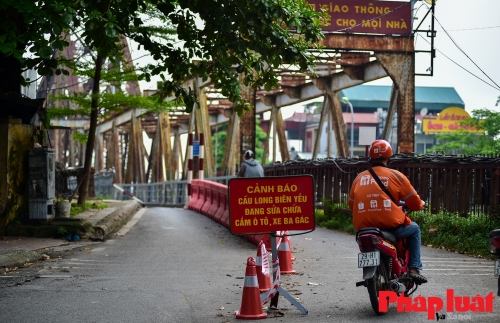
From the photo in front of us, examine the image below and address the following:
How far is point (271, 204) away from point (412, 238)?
4.69 feet

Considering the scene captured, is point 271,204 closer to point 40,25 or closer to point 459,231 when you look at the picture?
point 40,25

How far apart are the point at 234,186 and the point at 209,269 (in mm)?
3630

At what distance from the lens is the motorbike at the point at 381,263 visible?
7.55m

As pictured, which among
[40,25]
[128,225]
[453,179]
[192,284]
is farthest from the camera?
[128,225]

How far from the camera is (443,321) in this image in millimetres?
7266

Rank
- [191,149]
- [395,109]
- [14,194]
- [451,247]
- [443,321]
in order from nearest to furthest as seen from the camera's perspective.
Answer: [443,321], [451,247], [14,194], [395,109], [191,149]

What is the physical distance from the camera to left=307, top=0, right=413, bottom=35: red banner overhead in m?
25.6

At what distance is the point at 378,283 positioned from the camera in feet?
25.1

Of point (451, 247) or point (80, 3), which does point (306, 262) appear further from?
point (80, 3)

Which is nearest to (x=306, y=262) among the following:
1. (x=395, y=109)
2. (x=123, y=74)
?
(x=123, y=74)

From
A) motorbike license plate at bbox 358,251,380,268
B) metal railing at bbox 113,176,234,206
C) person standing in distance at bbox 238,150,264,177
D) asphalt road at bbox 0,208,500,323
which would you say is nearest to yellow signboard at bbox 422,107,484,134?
metal railing at bbox 113,176,234,206

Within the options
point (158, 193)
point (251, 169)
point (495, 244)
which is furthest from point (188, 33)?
point (158, 193)

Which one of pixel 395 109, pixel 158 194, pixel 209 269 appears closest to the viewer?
pixel 209 269

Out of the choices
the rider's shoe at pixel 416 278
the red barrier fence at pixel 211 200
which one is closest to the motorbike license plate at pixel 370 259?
the rider's shoe at pixel 416 278
